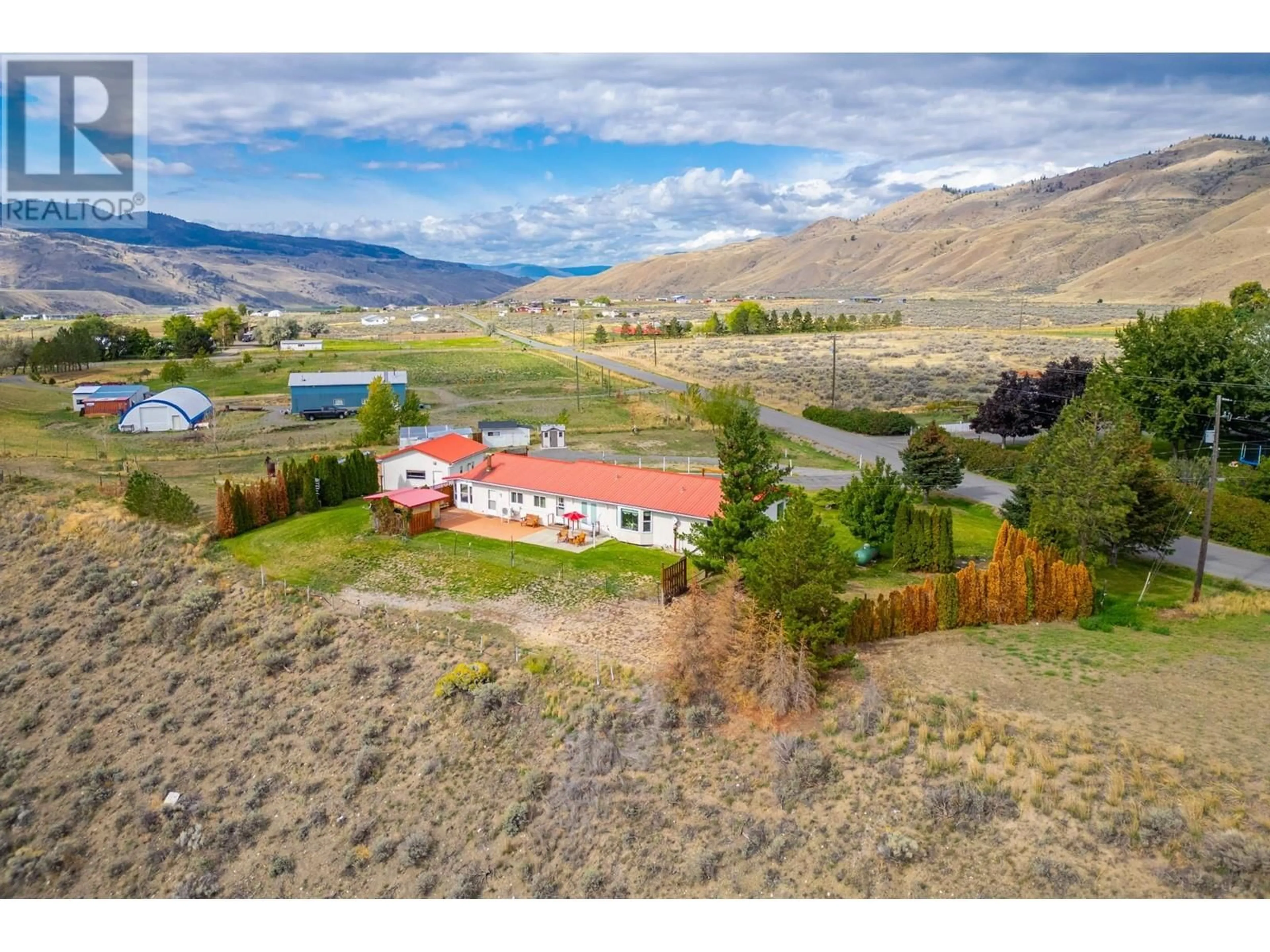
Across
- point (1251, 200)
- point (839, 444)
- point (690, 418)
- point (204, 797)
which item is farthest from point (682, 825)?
point (1251, 200)

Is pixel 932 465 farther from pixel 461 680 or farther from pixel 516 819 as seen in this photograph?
pixel 516 819

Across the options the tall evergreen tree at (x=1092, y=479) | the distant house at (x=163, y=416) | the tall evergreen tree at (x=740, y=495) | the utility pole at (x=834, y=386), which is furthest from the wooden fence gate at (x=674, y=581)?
the distant house at (x=163, y=416)

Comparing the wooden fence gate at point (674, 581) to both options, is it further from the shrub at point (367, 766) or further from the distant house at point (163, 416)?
the distant house at point (163, 416)

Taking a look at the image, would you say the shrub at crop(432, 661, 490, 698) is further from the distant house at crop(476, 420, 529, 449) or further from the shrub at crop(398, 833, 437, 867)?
the distant house at crop(476, 420, 529, 449)

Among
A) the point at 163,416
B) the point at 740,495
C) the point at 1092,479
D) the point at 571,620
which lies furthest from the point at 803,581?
the point at 163,416

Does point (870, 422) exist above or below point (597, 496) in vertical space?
above

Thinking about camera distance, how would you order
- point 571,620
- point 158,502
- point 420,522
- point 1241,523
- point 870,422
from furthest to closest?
Answer: 1. point 870,422
2. point 158,502
3. point 420,522
4. point 1241,523
5. point 571,620
